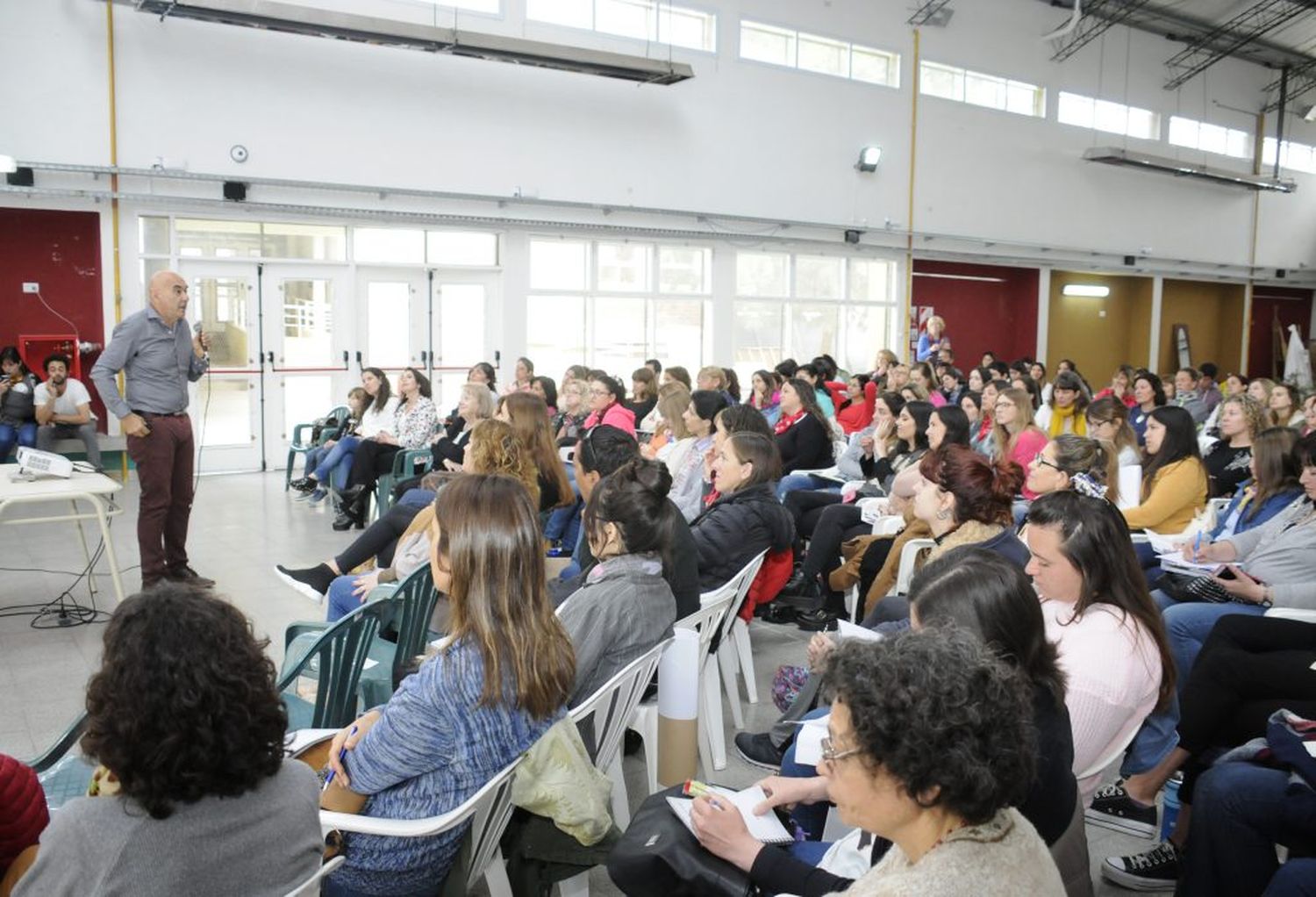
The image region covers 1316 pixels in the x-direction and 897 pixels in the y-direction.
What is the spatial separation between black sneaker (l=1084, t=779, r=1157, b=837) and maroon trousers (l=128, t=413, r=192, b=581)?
4467 mm

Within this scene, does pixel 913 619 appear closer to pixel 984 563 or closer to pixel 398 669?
pixel 984 563

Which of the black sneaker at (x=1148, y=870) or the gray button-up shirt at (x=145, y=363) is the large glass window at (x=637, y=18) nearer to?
the gray button-up shirt at (x=145, y=363)

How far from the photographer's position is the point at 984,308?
55.0 feet

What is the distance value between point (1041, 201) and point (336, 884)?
53.1 ft

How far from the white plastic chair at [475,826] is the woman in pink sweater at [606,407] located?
4811mm

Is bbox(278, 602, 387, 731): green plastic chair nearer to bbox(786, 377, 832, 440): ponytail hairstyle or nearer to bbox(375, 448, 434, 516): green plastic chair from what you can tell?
bbox(375, 448, 434, 516): green plastic chair

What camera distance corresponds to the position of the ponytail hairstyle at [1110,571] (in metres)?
2.51

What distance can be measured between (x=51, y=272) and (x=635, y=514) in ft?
29.7

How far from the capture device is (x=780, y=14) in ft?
42.3

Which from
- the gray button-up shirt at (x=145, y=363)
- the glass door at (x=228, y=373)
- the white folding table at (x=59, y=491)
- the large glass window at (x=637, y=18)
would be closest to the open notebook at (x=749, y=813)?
the white folding table at (x=59, y=491)

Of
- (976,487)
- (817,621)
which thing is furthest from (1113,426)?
(976,487)

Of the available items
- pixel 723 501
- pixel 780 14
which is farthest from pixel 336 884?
pixel 780 14

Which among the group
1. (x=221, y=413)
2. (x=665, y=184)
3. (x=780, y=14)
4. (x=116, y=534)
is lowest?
(x=116, y=534)

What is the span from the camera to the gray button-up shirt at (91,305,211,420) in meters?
4.99
